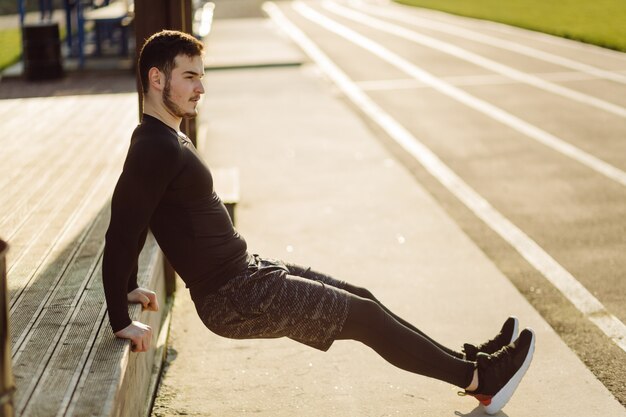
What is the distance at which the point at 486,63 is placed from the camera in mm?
19562

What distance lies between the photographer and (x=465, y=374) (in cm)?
439

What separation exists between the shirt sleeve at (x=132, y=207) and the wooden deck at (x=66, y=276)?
38 centimetres

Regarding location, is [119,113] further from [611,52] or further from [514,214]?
[611,52]

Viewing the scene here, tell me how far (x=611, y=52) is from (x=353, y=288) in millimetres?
18033

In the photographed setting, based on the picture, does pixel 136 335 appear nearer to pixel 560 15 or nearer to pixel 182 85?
pixel 182 85

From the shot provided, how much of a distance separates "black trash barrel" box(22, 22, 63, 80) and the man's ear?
→ 1183cm

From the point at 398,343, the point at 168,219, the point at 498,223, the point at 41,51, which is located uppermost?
the point at 168,219

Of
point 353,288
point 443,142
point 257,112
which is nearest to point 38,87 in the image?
point 257,112

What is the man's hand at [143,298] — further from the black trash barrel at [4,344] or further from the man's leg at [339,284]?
the black trash barrel at [4,344]

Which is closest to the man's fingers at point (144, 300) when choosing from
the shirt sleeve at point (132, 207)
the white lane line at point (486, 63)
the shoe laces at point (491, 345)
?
the shirt sleeve at point (132, 207)

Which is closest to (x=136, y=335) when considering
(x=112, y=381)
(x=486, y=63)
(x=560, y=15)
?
(x=112, y=381)

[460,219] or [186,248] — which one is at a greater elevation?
[186,248]

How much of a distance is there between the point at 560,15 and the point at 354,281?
25655mm

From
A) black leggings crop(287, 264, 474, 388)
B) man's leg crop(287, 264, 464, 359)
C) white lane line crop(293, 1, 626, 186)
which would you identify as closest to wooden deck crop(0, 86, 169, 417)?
man's leg crop(287, 264, 464, 359)
